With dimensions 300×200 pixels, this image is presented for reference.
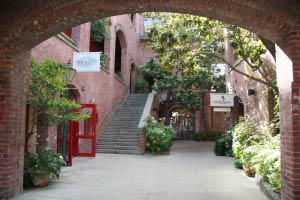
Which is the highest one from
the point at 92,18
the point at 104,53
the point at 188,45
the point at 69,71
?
the point at 104,53

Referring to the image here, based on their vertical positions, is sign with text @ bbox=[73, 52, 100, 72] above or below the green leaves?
above

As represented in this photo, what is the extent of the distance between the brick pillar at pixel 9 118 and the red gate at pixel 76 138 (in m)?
3.76

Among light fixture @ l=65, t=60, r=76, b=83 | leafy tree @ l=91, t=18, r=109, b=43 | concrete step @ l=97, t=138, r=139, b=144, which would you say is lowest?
concrete step @ l=97, t=138, r=139, b=144

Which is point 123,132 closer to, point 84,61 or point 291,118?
point 84,61

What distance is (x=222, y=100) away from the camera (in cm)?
1303

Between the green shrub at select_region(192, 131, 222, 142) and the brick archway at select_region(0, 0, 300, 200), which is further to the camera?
the green shrub at select_region(192, 131, 222, 142)

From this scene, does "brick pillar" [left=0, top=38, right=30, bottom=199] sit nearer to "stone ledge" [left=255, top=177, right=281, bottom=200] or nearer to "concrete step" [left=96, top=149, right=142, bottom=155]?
"stone ledge" [left=255, top=177, right=281, bottom=200]

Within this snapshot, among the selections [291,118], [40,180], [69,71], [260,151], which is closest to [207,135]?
[260,151]

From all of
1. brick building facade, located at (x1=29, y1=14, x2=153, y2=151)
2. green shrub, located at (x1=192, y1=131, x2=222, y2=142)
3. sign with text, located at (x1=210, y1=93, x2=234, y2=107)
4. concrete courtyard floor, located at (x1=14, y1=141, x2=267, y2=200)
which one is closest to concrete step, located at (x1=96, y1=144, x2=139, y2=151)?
brick building facade, located at (x1=29, y1=14, x2=153, y2=151)

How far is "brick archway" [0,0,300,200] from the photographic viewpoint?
15.7ft

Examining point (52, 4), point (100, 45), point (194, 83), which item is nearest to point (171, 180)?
point (52, 4)

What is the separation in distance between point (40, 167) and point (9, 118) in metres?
1.55

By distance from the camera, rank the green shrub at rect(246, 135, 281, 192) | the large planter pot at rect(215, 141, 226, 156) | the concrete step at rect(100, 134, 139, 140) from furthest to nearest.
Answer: the concrete step at rect(100, 134, 139, 140), the large planter pot at rect(215, 141, 226, 156), the green shrub at rect(246, 135, 281, 192)

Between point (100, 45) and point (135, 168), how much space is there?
37.6 feet
